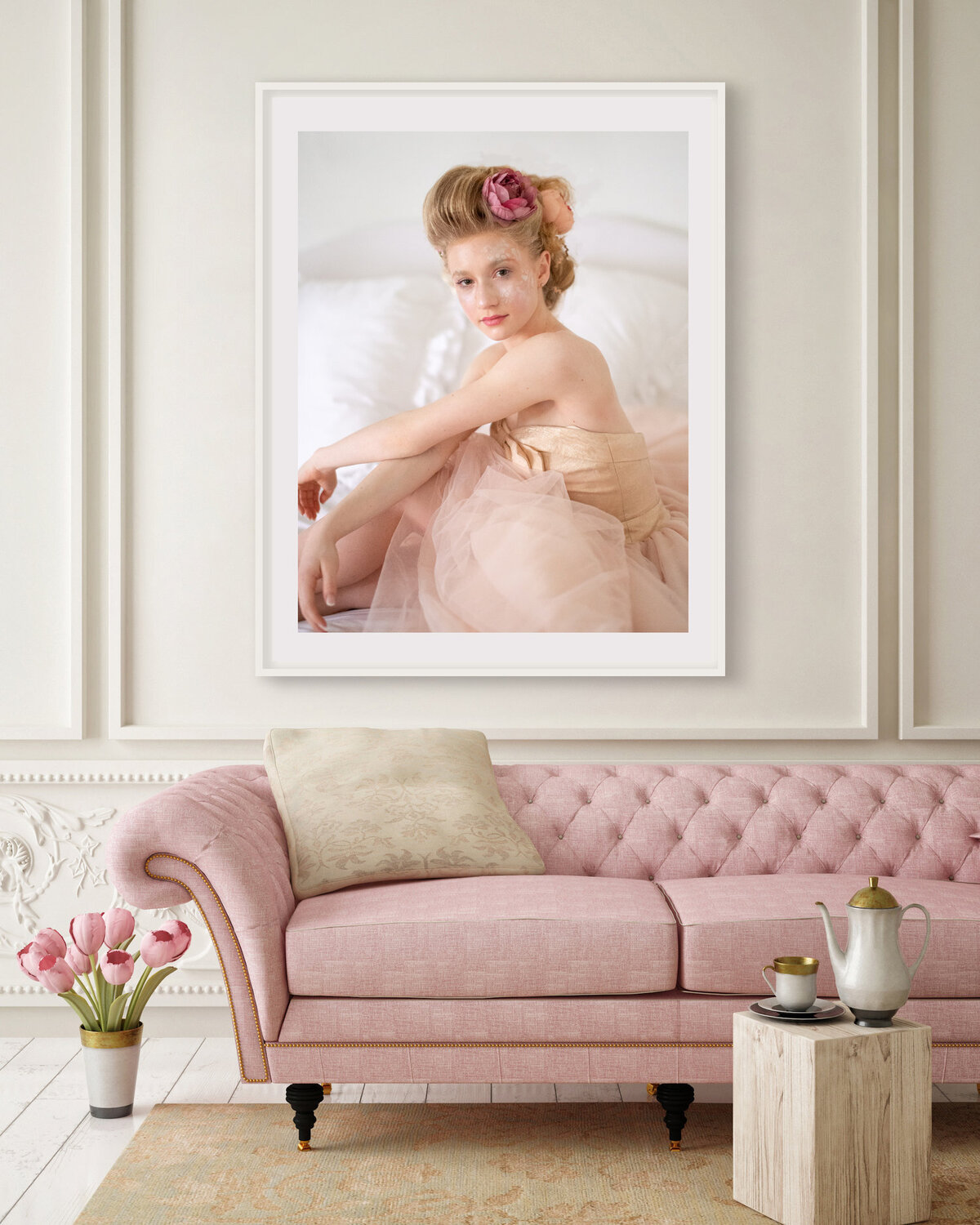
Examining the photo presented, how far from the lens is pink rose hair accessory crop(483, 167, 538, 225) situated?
10.6ft

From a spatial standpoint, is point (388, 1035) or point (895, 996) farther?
point (388, 1035)

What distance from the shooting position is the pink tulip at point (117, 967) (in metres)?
2.44

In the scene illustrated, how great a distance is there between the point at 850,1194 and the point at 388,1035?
88cm

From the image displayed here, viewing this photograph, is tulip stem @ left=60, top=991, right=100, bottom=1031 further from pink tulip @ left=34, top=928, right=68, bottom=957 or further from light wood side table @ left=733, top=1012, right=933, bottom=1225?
light wood side table @ left=733, top=1012, right=933, bottom=1225

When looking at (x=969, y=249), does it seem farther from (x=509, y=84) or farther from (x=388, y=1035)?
(x=388, y=1035)

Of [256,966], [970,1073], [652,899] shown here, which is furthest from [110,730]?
[970,1073]

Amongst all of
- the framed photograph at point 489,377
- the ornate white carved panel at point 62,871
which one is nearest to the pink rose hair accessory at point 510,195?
the framed photograph at point 489,377

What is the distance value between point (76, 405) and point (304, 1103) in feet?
6.54

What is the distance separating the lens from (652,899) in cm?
242

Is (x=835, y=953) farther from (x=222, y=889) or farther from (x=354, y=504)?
(x=354, y=504)

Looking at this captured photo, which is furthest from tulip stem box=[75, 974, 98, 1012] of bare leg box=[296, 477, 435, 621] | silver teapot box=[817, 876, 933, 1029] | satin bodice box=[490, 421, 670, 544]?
satin bodice box=[490, 421, 670, 544]

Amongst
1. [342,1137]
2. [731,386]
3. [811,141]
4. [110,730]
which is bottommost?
[342,1137]

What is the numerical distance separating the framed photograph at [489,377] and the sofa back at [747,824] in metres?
0.42

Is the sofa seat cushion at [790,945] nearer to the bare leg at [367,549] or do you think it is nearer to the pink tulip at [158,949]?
the pink tulip at [158,949]
